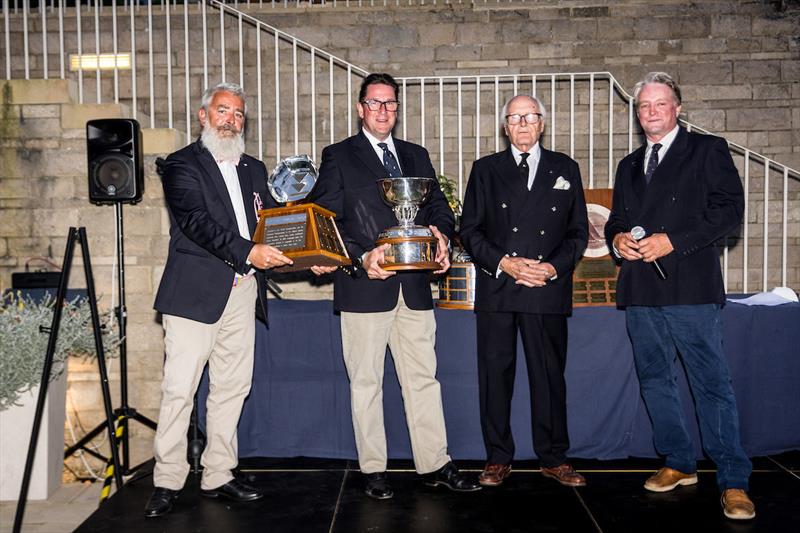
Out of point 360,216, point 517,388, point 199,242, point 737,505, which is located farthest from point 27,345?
point 737,505

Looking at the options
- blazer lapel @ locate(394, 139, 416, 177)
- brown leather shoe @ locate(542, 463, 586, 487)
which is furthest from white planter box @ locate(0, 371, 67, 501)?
brown leather shoe @ locate(542, 463, 586, 487)

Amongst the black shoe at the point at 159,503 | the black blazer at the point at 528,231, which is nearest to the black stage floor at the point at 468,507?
the black shoe at the point at 159,503

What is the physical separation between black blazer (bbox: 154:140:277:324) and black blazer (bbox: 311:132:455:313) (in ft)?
1.47

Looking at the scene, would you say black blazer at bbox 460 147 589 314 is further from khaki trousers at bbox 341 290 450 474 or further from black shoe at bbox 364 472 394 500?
black shoe at bbox 364 472 394 500

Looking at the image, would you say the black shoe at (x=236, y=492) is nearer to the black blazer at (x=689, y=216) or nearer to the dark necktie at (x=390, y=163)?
the dark necktie at (x=390, y=163)

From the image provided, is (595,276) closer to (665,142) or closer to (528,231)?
(528,231)

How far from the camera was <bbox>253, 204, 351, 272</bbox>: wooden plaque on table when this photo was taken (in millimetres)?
2893

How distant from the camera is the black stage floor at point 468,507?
9.55 ft

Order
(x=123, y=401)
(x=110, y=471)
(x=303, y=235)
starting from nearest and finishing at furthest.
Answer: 1. (x=303, y=235)
2. (x=110, y=471)
3. (x=123, y=401)

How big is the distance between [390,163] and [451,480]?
152cm

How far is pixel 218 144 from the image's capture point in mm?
3150

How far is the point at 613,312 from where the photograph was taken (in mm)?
3787

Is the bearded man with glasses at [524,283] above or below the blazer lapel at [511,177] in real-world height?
below

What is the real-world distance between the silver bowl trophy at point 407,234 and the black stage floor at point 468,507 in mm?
1091
